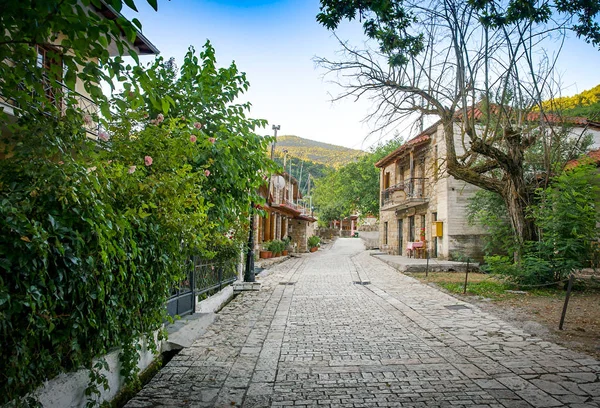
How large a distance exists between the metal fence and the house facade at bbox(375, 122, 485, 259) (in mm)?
7216

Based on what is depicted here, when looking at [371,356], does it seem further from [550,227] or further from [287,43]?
[550,227]

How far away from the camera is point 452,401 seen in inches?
133

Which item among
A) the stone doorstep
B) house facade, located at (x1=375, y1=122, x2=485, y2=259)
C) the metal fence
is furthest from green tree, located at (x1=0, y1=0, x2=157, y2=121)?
house facade, located at (x1=375, y1=122, x2=485, y2=259)

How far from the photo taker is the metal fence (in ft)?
18.8

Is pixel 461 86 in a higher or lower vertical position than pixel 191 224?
higher

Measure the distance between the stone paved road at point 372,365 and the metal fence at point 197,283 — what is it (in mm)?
565

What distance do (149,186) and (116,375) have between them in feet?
5.50

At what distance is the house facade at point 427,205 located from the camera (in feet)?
57.4

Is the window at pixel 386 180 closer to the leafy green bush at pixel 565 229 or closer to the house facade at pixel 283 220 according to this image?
the house facade at pixel 283 220

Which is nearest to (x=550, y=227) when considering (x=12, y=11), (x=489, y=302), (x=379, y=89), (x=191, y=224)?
(x=489, y=302)

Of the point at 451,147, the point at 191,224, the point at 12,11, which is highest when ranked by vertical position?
the point at 451,147

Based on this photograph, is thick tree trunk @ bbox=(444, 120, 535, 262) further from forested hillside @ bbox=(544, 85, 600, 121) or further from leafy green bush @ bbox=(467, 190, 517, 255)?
leafy green bush @ bbox=(467, 190, 517, 255)

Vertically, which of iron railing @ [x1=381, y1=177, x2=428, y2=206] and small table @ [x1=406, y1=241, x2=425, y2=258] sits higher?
iron railing @ [x1=381, y1=177, x2=428, y2=206]

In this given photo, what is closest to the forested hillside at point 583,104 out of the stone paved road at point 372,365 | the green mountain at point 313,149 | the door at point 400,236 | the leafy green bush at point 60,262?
the stone paved road at point 372,365
